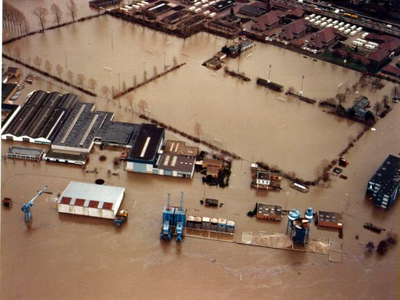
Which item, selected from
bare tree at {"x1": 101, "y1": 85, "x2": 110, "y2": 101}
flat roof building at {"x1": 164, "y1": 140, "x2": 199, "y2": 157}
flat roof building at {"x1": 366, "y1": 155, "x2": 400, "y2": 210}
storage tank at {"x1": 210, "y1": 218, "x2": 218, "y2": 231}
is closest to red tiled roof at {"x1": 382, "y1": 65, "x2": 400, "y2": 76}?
flat roof building at {"x1": 366, "y1": 155, "x2": 400, "y2": 210}

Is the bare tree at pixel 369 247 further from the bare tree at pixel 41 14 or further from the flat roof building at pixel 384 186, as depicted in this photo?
the bare tree at pixel 41 14

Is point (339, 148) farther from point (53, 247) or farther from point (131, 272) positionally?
point (53, 247)

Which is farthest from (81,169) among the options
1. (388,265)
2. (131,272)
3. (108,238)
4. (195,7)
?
(195,7)

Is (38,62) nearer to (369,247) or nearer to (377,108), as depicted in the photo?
(377,108)

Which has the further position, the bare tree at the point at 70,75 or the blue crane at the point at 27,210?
the bare tree at the point at 70,75

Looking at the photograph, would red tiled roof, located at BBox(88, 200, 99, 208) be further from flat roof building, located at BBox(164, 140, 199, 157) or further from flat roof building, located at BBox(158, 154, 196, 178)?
flat roof building, located at BBox(164, 140, 199, 157)

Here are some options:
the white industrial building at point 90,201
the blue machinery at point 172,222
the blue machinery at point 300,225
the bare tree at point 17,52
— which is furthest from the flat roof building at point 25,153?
the blue machinery at point 300,225
